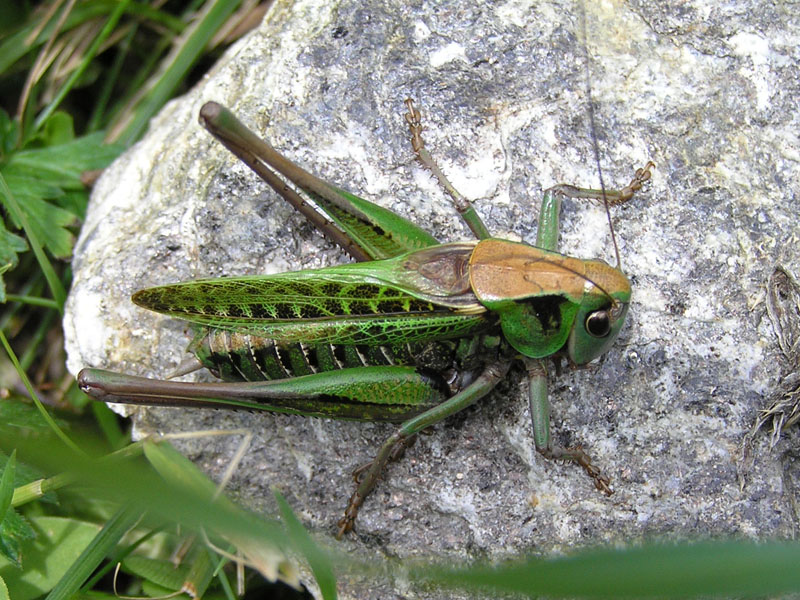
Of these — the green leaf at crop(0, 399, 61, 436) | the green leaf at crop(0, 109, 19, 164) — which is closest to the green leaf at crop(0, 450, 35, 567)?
the green leaf at crop(0, 399, 61, 436)

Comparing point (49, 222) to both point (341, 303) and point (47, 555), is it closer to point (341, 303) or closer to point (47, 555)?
point (47, 555)

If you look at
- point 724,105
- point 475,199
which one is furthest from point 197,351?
point 724,105

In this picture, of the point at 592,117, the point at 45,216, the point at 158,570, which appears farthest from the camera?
the point at 45,216

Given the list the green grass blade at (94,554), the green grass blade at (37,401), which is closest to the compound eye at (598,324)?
the green grass blade at (94,554)

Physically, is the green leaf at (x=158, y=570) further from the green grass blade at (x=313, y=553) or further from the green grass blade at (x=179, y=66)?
the green grass blade at (x=179, y=66)

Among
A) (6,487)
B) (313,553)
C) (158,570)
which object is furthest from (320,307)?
(158,570)

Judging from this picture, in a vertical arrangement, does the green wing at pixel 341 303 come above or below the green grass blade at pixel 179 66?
below

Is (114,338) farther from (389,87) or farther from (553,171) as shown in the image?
(553,171)
